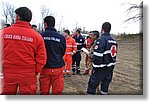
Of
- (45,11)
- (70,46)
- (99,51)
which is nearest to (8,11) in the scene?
(45,11)

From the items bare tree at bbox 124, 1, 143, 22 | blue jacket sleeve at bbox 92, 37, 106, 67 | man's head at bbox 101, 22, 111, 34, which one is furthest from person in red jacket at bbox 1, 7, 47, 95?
bare tree at bbox 124, 1, 143, 22

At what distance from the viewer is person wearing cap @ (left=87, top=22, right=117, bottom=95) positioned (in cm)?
198

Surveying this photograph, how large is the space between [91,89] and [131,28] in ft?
2.06

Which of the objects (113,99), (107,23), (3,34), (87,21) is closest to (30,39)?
(3,34)

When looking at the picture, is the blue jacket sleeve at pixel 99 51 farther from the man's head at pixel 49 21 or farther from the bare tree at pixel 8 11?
the bare tree at pixel 8 11

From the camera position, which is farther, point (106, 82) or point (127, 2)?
point (106, 82)

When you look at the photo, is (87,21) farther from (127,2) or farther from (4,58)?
(4,58)

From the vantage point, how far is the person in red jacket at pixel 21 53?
5.32 ft

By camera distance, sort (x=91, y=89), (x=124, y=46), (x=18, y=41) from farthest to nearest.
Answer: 1. (x=124, y=46)
2. (x=91, y=89)
3. (x=18, y=41)

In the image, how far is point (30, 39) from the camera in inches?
64.4

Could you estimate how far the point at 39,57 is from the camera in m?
1.67

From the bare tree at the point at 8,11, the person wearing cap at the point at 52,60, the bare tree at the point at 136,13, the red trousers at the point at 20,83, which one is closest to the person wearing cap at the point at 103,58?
the bare tree at the point at 136,13

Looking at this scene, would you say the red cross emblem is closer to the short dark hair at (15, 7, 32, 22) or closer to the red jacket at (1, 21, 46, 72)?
the red jacket at (1, 21, 46, 72)

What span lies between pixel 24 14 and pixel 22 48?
24cm
